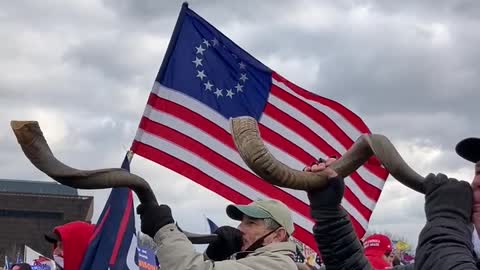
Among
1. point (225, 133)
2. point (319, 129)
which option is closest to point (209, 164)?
point (225, 133)

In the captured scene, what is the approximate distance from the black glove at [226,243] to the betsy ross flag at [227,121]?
6.90ft

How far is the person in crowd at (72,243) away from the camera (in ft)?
17.9

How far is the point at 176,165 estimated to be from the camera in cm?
692

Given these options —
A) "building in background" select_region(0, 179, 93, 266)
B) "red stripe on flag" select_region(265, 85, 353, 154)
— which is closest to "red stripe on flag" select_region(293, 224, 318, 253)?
"red stripe on flag" select_region(265, 85, 353, 154)

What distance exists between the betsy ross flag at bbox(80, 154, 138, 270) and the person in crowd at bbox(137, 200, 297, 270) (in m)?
1.06

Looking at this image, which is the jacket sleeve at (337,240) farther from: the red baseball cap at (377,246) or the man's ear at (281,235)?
the red baseball cap at (377,246)

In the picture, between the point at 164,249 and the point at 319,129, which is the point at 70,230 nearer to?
the point at 164,249

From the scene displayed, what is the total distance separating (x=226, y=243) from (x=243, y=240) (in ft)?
0.55

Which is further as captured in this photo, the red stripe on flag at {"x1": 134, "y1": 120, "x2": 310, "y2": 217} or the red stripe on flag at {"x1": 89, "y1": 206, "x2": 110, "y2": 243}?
the red stripe on flag at {"x1": 134, "y1": 120, "x2": 310, "y2": 217}

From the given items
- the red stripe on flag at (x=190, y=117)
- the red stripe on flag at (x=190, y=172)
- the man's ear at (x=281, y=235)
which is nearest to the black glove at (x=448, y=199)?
the man's ear at (x=281, y=235)

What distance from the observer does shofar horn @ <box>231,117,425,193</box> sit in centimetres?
265

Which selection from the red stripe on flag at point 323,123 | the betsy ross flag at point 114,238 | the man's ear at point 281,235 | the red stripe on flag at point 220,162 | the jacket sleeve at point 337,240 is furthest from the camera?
the red stripe on flag at point 323,123

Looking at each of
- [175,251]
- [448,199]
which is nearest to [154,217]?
[175,251]

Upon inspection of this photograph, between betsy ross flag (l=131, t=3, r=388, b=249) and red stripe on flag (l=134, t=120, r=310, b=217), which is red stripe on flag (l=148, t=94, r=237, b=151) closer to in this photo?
betsy ross flag (l=131, t=3, r=388, b=249)
